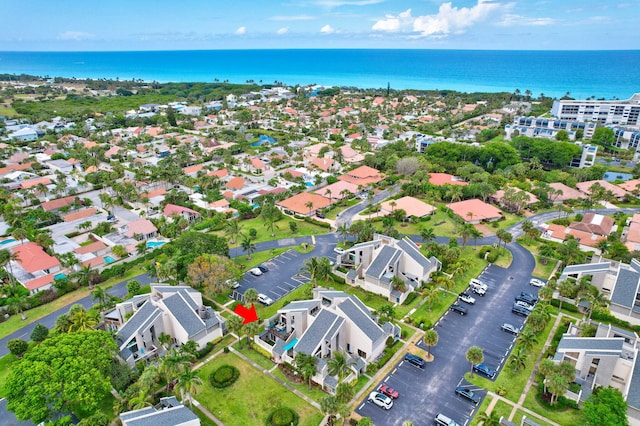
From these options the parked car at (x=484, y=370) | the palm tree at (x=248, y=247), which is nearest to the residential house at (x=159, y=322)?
the palm tree at (x=248, y=247)

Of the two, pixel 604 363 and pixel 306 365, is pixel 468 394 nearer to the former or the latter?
pixel 604 363

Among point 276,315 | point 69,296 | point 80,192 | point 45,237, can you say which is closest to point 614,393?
point 276,315

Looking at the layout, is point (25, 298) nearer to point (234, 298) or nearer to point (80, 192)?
point (234, 298)

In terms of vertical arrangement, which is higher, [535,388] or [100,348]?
[100,348]

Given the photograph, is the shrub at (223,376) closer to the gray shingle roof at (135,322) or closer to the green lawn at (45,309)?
the gray shingle roof at (135,322)

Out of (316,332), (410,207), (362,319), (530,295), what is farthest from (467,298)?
(410,207)

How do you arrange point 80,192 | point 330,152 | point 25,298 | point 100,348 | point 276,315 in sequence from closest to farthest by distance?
point 100,348, point 276,315, point 25,298, point 80,192, point 330,152
